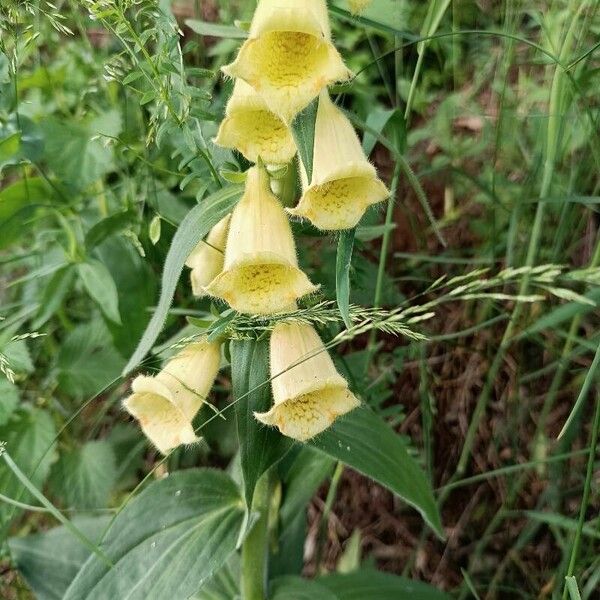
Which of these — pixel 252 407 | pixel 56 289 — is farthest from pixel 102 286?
pixel 252 407

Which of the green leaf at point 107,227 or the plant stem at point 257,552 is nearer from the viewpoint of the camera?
the plant stem at point 257,552

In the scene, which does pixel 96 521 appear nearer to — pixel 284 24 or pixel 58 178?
pixel 58 178

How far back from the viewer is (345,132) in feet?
3.78

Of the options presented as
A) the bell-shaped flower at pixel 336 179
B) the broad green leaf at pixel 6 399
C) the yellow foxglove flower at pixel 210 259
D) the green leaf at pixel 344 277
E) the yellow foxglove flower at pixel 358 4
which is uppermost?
the yellow foxglove flower at pixel 358 4

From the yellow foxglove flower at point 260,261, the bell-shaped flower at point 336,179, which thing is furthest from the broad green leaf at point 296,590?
the bell-shaped flower at point 336,179

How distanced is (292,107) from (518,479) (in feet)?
3.80

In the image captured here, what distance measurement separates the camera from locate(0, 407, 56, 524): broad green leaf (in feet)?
5.10

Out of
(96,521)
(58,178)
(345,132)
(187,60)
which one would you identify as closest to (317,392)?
(345,132)

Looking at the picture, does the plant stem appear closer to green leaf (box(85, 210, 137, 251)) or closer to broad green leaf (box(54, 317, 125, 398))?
broad green leaf (box(54, 317, 125, 398))

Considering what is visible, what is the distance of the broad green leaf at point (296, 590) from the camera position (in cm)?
146

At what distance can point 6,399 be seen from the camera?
1.45m

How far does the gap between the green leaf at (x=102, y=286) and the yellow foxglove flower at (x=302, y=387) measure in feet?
1.40

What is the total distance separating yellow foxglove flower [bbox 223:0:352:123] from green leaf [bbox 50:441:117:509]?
1.01m

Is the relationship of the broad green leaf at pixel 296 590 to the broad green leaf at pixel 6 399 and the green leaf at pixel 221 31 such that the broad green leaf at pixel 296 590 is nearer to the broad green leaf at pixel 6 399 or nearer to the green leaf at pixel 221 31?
the broad green leaf at pixel 6 399
